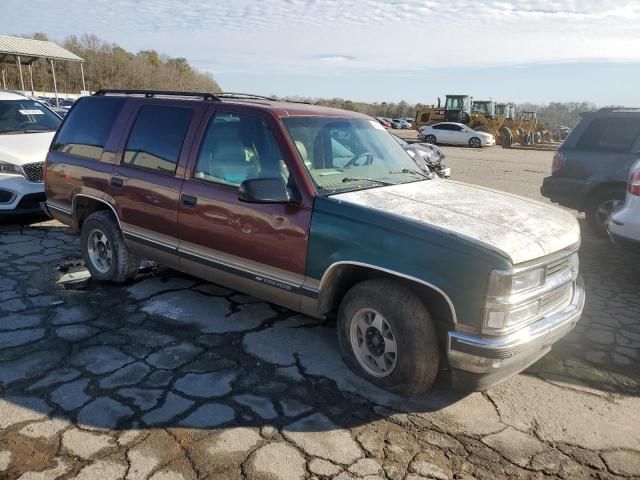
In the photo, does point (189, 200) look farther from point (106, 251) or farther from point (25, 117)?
point (25, 117)

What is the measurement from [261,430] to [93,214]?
315cm

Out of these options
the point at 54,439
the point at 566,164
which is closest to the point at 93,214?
the point at 54,439

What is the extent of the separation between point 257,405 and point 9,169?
229 inches

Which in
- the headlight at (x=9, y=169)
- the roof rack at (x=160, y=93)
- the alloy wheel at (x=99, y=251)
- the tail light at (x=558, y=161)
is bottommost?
the alloy wheel at (x=99, y=251)

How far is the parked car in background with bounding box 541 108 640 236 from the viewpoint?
7.25 meters

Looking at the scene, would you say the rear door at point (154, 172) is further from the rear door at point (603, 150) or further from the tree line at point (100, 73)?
the tree line at point (100, 73)

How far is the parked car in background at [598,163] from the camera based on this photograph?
23.8 ft

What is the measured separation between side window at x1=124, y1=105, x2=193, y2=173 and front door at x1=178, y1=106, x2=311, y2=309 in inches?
10.9

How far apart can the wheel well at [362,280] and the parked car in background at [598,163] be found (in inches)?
207

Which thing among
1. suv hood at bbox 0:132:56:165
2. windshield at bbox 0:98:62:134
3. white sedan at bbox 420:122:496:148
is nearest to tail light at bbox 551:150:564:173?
suv hood at bbox 0:132:56:165

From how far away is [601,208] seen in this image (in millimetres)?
7547

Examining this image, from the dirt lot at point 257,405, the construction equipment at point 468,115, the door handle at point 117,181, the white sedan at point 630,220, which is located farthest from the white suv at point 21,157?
the construction equipment at point 468,115

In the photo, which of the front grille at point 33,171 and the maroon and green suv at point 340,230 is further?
the front grille at point 33,171

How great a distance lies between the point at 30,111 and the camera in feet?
27.4
